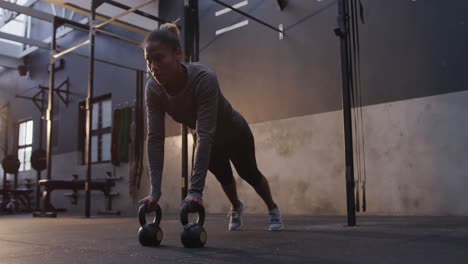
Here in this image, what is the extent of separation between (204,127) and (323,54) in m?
3.61

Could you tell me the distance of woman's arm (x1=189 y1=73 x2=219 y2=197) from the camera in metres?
1.64

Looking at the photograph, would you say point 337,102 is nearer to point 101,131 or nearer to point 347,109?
point 347,109

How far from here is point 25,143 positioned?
33.3 feet

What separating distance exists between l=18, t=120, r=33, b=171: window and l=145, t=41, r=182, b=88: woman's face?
9264 mm

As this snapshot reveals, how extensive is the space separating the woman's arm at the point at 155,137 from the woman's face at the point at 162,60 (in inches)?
6.8

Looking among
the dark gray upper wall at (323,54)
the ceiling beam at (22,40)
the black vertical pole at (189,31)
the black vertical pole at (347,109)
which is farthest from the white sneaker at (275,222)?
the ceiling beam at (22,40)

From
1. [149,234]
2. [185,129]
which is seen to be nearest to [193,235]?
[149,234]

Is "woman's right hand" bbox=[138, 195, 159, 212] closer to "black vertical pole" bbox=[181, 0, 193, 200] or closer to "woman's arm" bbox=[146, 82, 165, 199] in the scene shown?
"woman's arm" bbox=[146, 82, 165, 199]

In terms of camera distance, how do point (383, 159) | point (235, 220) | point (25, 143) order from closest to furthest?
point (235, 220), point (383, 159), point (25, 143)

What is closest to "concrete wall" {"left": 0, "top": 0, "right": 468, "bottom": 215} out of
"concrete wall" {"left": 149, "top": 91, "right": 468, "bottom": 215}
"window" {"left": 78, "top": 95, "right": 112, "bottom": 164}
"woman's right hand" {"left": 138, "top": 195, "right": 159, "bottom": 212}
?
"concrete wall" {"left": 149, "top": 91, "right": 468, "bottom": 215}

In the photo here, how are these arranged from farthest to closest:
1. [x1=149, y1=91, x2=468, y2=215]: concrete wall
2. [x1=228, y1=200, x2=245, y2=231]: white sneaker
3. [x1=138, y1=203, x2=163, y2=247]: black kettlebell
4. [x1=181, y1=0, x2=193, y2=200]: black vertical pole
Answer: [x1=149, y1=91, x2=468, y2=215]: concrete wall → [x1=181, y1=0, x2=193, y2=200]: black vertical pole → [x1=228, y1=200, x2=245, y2=231]: white sneaker → [x1=138, y1=203, x2=163, y2=247]: black kettlebell

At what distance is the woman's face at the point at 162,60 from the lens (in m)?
1.64

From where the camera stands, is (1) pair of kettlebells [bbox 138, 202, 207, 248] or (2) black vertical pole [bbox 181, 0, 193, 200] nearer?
(1) pair of kettlebells [bbox 138, 202, 207, 248]

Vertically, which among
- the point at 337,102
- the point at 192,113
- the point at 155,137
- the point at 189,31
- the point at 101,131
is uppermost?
the point at 189,31
